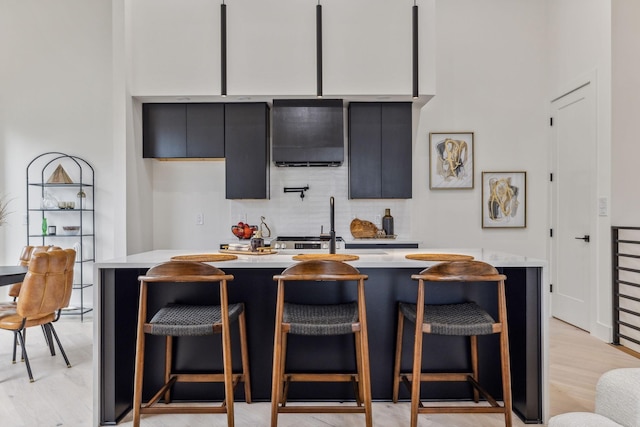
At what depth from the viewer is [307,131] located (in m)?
4.31

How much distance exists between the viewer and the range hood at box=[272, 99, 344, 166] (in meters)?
4.27

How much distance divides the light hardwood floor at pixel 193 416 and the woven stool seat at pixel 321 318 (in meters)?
0.64

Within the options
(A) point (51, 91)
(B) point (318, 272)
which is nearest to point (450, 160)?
(B) point (318, 272)

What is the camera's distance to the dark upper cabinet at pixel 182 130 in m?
4.28

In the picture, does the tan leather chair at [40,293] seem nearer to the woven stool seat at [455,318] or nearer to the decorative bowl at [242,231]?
the decorative bowl at [242,231]

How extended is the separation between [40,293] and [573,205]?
16.2 ft

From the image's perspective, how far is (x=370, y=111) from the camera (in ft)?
14.3

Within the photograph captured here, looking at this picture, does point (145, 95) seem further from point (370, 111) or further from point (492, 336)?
point (492, 336)

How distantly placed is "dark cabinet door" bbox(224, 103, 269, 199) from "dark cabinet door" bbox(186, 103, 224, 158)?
72mm

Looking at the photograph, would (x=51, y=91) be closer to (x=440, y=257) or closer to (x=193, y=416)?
(x=193, y=416)

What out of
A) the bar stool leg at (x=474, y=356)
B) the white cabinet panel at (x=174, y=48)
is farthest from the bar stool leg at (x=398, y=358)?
the white cabinet panel at (x=174, y=48)

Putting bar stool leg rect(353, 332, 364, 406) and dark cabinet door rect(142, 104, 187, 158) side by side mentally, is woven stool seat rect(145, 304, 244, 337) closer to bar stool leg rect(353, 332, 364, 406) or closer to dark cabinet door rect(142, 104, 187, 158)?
bar stool leg rect(353, 332, 364, 406)

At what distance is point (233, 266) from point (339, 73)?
2544 millimetres

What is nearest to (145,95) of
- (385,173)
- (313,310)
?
(385,173)
